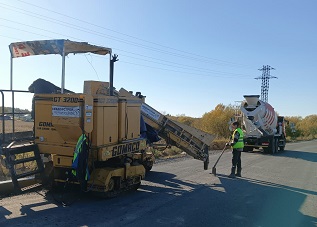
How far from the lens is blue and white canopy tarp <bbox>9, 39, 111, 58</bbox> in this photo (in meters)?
7.41

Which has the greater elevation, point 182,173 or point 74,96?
point 74,96

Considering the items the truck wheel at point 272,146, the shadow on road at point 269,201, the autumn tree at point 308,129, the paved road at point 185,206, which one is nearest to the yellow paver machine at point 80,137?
the paved road at point 185,206

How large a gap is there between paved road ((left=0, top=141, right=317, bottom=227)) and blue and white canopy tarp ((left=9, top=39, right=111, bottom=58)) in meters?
3.25

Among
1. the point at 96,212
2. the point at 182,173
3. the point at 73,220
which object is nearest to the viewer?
the point at 73,220

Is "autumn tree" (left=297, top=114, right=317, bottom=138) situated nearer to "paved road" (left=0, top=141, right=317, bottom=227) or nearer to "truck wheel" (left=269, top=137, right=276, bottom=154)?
"truck wheel" (left=269, top=137, right=276, bottom=154)

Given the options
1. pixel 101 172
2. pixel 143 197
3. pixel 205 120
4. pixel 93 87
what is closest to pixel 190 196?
pixel 143 197

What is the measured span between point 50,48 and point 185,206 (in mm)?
4610

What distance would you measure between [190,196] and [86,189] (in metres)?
2.62

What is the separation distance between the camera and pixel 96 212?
650 centimetres

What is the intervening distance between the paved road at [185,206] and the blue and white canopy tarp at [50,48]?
128 inches

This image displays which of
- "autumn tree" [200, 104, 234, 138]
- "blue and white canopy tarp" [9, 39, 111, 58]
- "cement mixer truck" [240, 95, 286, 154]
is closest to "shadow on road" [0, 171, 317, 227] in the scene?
"blue and white canopy tarp" [9, 39, 111, 58]

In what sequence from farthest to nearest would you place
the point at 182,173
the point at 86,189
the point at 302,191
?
the point at 182,173 < the point at 302,191 < the point at 86,189

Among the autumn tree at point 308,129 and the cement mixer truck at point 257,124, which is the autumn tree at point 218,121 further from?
the autumn tree at point 308,129

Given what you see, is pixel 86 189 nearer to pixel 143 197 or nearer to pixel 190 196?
pixel 143 197
